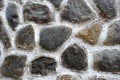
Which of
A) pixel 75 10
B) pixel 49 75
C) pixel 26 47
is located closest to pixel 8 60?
pixel 26 47

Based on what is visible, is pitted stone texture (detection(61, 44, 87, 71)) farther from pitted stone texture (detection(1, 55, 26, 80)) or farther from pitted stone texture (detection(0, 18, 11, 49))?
pitted stone texture (detection(0, 18, 11, 49))

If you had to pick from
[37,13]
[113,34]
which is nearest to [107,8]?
[113,34]

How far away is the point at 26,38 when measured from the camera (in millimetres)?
2621

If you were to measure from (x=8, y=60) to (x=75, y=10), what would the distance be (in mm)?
667

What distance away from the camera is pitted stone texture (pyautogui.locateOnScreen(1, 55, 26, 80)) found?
2.65 meters

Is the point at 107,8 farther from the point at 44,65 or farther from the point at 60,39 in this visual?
the point at 44,65

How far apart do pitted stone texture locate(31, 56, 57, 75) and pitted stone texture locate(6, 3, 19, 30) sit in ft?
1.09

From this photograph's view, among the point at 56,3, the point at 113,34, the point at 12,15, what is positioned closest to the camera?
the point at 113,34

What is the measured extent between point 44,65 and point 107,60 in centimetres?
48

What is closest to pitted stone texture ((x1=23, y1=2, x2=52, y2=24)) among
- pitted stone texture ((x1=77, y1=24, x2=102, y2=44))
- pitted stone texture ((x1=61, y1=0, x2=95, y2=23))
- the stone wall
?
the stone wall

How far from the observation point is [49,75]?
102 inches

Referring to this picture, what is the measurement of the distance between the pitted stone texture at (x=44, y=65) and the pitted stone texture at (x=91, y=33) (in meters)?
0.29

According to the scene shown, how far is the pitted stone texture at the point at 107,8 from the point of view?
97.0 inches

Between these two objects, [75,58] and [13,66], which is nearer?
[75,58]
